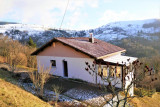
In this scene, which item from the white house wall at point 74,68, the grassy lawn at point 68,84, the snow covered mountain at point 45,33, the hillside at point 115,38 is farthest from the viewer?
the snow covered mountain at point 45,33

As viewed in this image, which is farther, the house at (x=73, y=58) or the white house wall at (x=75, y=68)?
the white house wall at (x=75, y=68)

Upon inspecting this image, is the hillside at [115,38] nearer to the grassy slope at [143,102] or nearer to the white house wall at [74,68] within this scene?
the white house wall at [74,68]

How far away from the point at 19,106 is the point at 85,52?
320 inches

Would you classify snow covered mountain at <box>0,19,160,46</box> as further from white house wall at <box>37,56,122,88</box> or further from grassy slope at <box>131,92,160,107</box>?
grassy slope at <box>131,92,160,107</box>

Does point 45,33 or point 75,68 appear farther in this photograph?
point 45,33

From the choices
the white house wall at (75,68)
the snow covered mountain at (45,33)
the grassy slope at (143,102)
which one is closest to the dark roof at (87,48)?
the white house wall at (75,68)

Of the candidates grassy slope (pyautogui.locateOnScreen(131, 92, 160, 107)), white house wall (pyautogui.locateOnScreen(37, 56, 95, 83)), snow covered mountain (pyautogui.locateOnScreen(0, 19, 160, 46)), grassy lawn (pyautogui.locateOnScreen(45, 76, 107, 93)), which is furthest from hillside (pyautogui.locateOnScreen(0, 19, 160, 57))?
grassy slope (pyautogui.locateOnScreen(131, 92, 160, 107))

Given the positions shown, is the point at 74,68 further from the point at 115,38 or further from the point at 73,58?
the point at 115,38

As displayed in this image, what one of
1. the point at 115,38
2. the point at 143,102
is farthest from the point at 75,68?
the point at 115,38

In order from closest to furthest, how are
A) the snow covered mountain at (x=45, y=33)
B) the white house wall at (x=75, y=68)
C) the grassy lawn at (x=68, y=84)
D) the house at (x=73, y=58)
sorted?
the grassy lawn at (x=68, y=84)
the house at (x=73, y=58)
the white house wall at (x=75, y=68)
the snow covered mountain at (x=45, y=33)

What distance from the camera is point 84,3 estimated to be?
630 centimetres

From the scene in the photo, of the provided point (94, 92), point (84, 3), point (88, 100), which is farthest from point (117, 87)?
point (84, 3)

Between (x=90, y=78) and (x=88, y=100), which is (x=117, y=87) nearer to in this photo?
(x=90, y=78)

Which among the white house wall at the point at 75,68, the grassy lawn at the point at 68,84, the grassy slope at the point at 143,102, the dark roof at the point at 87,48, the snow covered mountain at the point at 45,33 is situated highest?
the snow covered mountain at the point at 45,33
